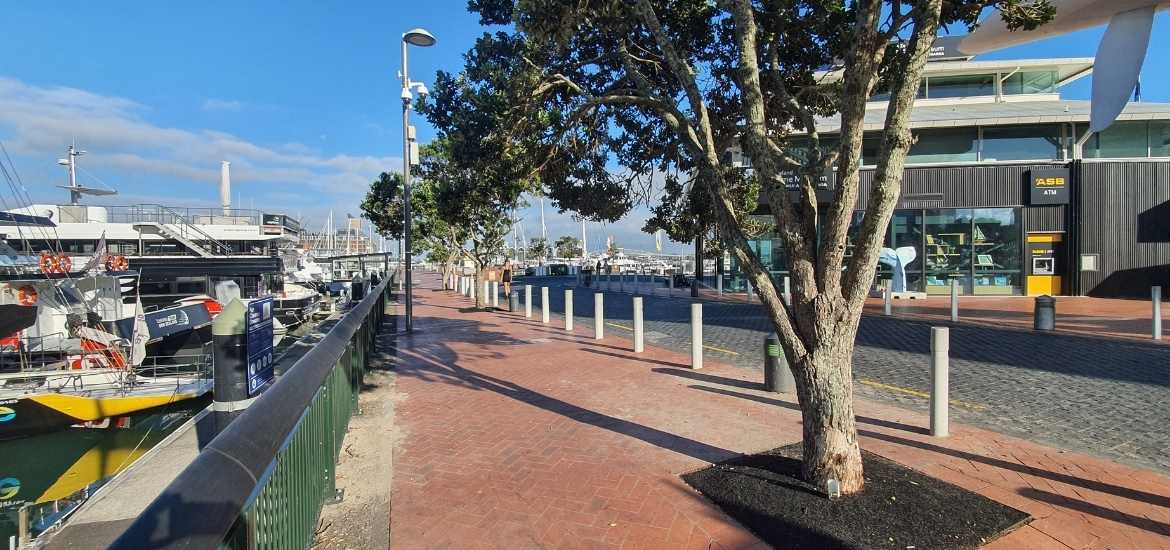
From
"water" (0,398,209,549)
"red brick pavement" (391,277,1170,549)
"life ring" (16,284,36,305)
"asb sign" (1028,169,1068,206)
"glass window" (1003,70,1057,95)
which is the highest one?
"glass window" (1003,70,1057,95)

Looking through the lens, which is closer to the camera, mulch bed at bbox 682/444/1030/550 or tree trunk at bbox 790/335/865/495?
mulch bed at bbox 682/444/1030/550

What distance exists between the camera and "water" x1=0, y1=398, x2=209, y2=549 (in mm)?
9328

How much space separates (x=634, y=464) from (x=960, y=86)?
109 feet

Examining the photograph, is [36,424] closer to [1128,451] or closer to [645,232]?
[645,232]

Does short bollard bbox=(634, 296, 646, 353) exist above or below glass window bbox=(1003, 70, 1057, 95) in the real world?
below

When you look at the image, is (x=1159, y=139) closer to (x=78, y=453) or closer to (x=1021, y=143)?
(x=1021, y=143)

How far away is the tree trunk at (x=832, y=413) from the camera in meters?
4.04

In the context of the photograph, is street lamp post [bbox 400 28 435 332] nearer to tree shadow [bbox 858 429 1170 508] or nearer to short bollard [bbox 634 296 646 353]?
short bollard [bbox 634 296 646 353]

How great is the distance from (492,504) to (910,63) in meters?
4.27

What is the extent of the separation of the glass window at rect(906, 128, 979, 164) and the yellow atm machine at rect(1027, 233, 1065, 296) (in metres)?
4.15

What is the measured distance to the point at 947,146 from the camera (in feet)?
78.6

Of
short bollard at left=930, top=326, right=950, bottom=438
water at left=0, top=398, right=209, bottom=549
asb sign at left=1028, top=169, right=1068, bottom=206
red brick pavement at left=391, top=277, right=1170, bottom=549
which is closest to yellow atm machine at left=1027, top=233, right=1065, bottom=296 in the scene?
asb sign at left=1028, top=169, right=1068, bottom=206

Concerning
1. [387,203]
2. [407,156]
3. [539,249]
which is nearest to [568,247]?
[539,249]

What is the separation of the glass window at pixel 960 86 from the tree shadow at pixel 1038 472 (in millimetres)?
30173
